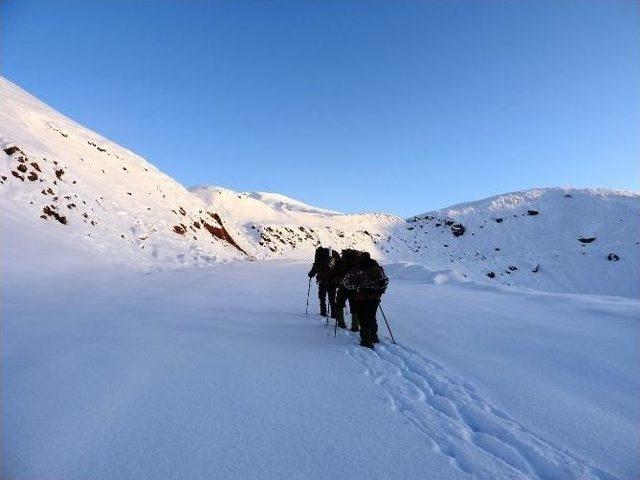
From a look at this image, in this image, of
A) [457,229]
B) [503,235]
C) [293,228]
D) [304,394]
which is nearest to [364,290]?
[304,394]

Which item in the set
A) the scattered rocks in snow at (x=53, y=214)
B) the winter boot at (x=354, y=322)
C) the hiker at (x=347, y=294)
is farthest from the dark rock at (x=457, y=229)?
the winter boot at (x=354, y=322)

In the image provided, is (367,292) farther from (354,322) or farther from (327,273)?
(327,273)

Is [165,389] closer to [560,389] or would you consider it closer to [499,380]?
[499,380]

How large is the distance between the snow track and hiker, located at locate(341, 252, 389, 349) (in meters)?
1.59

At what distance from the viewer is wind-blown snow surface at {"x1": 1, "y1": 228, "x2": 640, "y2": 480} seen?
3.73m

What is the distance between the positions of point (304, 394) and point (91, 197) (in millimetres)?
21578

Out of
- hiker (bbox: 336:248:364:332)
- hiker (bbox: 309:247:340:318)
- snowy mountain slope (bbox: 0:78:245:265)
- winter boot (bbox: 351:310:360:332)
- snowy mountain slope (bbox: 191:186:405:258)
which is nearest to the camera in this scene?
hiker (bbox: 336:248:364:332)

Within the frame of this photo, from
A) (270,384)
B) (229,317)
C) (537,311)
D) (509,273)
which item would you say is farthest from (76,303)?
(509,273)

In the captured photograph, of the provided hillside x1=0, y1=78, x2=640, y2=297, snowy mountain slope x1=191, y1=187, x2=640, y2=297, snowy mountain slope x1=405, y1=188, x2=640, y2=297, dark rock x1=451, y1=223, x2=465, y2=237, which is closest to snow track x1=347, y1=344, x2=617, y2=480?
hillside x1=0, y1=78, x2=640, y2=297

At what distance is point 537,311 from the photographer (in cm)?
1141

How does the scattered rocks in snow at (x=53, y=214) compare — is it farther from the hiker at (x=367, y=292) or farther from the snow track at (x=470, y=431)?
the snow track at (x=470, y=431)

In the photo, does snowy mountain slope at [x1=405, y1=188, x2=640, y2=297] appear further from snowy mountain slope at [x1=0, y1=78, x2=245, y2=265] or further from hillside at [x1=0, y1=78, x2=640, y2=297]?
snowy mountain slope at [x1=0, y1=78, x2=245, y2=265]

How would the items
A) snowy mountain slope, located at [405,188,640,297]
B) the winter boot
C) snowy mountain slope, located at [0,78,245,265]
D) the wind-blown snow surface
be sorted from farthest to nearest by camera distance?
1. snowy mountain slope, located at [405,188,640,297]
2. snowy mountain slope, located at [0,78,245,265]
3. the winter boot
4. the wind-blown snow surface

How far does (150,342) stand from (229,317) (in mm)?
2938
